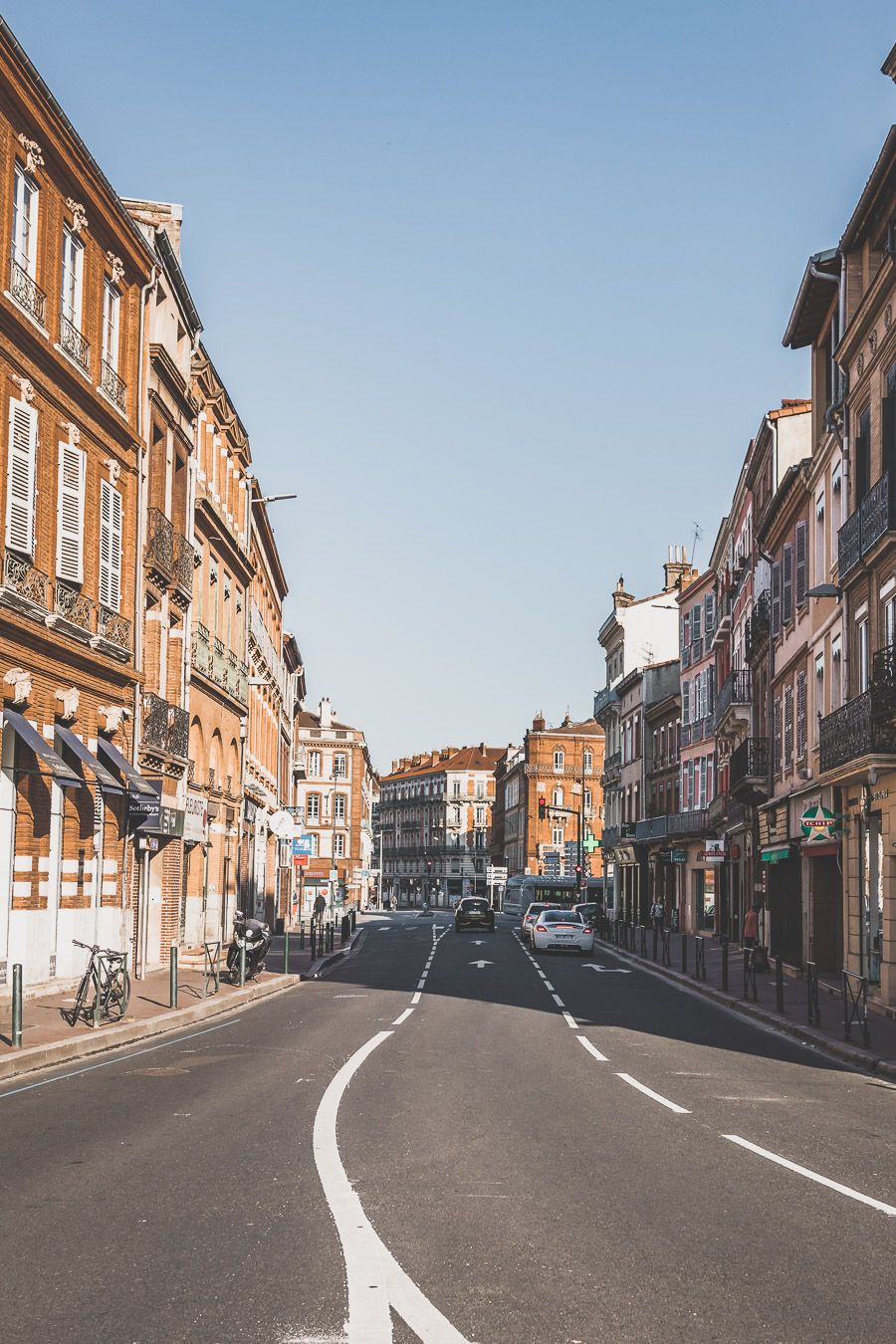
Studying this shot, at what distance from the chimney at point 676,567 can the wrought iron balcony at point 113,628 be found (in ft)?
192

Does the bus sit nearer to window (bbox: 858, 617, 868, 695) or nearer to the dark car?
the dark car

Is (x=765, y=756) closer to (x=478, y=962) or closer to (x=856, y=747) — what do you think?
(x=478, y=962)

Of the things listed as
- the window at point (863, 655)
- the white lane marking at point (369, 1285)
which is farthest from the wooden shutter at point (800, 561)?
the white lane marking at point (369, 1285)

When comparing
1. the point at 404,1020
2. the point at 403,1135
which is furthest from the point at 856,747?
the point at 403,1135

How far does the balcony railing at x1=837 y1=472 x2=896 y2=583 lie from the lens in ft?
80.5

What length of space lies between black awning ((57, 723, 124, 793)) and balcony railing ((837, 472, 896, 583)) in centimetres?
1389

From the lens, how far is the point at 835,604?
30.5 m

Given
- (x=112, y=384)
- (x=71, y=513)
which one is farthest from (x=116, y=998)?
(x=112, y=384)

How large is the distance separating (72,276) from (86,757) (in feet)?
28.3

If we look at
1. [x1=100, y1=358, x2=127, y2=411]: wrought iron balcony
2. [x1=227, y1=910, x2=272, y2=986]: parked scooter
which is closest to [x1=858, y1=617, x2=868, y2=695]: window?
[x1=227, y1=910, x2=272, y2=986]: parked scooter

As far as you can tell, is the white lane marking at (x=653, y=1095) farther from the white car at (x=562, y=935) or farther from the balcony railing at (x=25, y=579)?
the white car at (x=562, y=935)

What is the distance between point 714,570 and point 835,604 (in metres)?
29.2

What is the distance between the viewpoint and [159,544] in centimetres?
3072

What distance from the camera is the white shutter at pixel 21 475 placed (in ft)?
73.5
